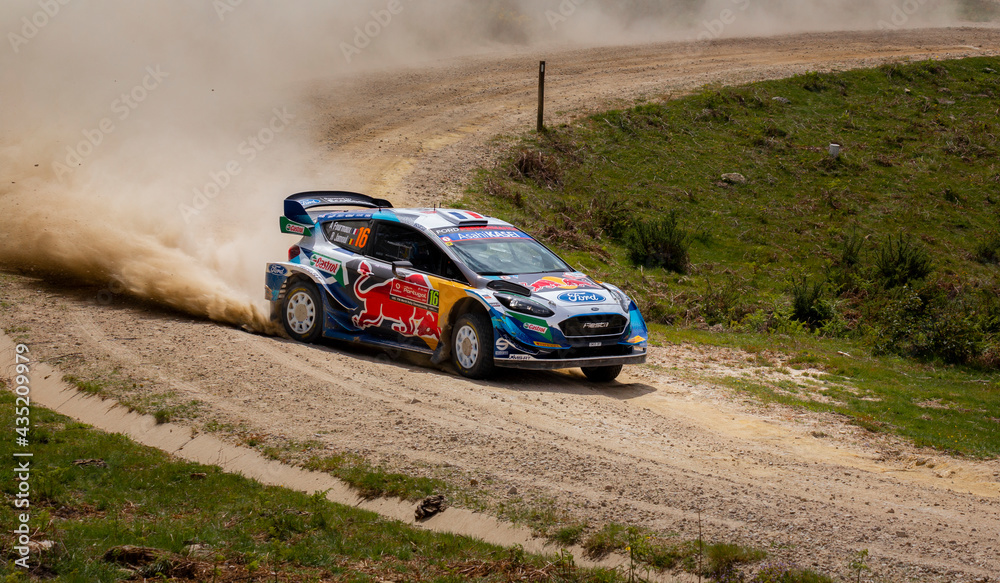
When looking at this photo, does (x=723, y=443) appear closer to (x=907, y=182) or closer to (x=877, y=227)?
(x=877, y=227)

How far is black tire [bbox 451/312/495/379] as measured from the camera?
10141mm

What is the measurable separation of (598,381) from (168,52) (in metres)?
23.3

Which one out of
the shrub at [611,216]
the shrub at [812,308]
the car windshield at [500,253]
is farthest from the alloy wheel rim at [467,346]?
the shrub at [611,216]

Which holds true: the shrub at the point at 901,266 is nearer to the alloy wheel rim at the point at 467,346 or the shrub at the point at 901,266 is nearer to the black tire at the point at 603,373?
the black tire at the point at 603,373

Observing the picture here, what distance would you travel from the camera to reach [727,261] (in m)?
20.5

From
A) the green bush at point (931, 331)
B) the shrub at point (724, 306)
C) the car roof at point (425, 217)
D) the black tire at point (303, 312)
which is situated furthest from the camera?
the shrub at point (724, 306)

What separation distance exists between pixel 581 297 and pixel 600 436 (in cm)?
245

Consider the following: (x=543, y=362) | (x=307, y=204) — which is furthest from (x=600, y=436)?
(x=307, y=204)

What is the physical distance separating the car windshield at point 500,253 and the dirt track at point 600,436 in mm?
1397

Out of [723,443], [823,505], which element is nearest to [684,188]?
[723,443]

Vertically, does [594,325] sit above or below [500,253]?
below

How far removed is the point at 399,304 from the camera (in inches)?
439

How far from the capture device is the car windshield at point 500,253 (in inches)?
430

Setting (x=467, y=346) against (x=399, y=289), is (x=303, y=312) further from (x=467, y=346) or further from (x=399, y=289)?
(x=467, y=346)
